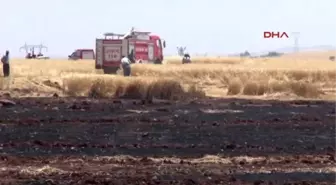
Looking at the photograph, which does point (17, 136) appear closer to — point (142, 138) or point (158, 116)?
point (142, 138)

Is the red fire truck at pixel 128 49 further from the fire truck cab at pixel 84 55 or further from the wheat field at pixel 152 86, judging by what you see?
the fire truck cab at pixel 84 55

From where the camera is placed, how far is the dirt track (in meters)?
13.9

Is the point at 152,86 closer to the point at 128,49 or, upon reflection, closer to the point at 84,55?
the point at 128,49

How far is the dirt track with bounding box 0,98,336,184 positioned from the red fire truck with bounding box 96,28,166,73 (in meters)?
27.0

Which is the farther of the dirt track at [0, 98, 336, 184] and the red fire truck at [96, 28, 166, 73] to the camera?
the red fire truck at [96, 28, 166, 73]

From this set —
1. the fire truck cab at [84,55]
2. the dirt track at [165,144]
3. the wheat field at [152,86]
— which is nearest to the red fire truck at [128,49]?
the wheat field at [152,86]

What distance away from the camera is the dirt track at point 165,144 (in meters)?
13.9

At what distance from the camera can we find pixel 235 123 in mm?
24641

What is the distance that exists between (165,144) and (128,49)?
4396 centimetres

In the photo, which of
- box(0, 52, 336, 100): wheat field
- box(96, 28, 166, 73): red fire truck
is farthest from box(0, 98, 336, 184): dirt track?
box(96, 28, 166, 73): red fire truck

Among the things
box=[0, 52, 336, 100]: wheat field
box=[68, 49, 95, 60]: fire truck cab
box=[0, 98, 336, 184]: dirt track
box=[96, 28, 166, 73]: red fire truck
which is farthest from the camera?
box=[68, 49, 95, 60]: fire truck cab

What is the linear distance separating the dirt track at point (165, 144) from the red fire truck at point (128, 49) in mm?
27025

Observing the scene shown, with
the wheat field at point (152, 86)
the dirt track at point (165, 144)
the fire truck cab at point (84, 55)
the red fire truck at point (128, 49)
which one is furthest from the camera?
the fire truck cab at point (84, 55)

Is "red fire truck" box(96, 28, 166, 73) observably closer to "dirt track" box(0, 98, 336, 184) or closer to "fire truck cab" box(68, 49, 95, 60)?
"dirt track" box(0, 98, 336, 184)
